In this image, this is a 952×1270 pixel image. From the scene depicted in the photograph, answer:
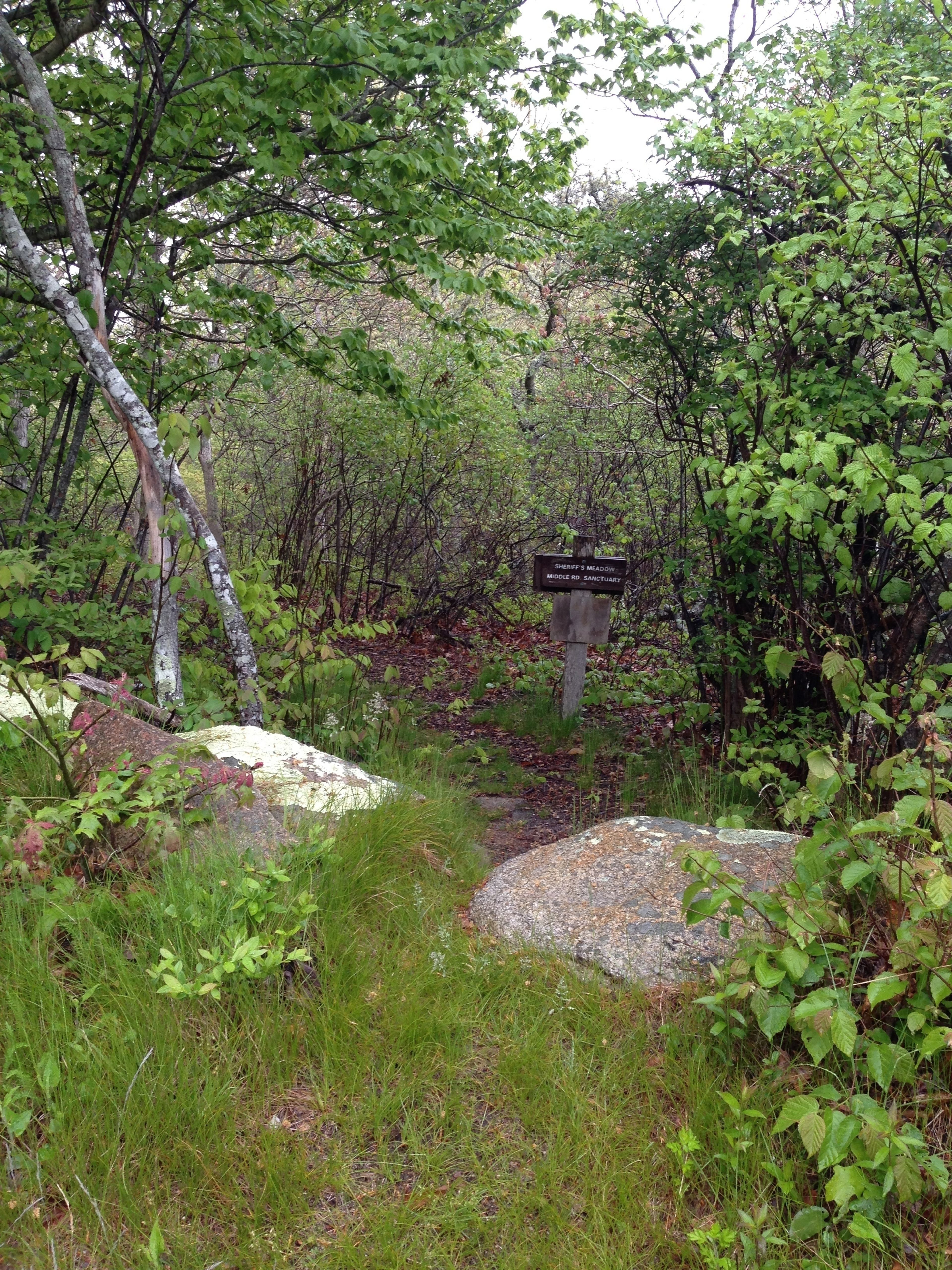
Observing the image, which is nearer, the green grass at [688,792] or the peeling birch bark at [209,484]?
the green grass at [688,792]

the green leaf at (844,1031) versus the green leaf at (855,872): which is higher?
the green leaf at (855,872)

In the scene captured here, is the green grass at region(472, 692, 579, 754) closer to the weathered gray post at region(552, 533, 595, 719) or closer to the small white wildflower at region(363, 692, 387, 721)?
the weathered gray post at region(552, 533, 595, 719)

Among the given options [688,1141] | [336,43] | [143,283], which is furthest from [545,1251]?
[143,283]

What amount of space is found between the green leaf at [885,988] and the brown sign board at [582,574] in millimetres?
5335

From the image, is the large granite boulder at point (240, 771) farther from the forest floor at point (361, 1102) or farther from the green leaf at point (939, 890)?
the green leaf at point (939, 890)

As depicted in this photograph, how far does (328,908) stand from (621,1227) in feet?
4.38

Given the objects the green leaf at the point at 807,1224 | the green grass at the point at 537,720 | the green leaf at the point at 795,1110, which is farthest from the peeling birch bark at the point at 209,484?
the green leaf at the point at 807,1224

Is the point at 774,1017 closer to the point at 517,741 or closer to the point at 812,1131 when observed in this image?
the point at 812,1131

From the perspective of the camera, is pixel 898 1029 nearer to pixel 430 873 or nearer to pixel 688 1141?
pixel 688 1141

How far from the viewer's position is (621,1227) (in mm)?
1979

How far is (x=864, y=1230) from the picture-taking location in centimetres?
175

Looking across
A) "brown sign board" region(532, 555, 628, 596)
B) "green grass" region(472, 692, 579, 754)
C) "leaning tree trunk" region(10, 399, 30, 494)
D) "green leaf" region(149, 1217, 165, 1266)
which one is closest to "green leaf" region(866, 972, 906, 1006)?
"green leaf" region(149, 1217, 165, 1266)

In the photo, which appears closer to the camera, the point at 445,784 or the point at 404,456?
the point at 445,784

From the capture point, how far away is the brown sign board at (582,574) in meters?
7.12
